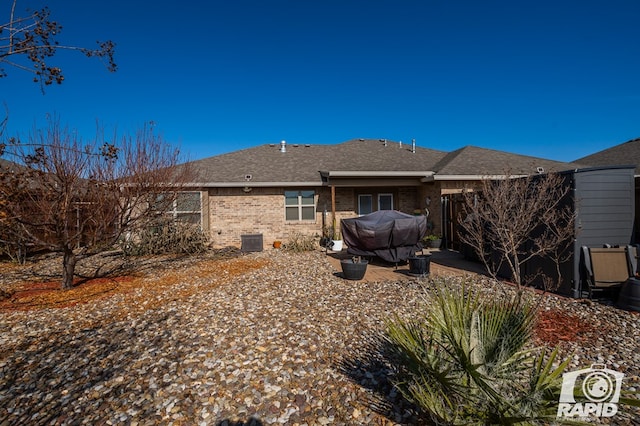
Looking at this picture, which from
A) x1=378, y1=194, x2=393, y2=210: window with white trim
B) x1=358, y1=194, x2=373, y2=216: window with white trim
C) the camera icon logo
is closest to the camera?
the camera icon logo

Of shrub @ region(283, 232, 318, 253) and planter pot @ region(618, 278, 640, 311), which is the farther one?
shrub @ region(283, 232, 318, 253)

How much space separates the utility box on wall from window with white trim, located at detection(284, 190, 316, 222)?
196cm

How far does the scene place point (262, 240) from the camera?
13.1m

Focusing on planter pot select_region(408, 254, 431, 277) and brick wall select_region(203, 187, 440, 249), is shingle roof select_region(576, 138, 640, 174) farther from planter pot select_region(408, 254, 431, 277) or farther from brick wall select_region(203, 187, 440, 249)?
planter pot select_region(408, 254, 431, 277)

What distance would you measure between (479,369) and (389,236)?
6826 mm

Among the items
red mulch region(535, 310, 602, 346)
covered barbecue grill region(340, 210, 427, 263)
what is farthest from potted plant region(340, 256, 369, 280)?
red mulch region(535, 310, 602, 346)

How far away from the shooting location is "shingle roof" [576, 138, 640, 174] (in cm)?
1399

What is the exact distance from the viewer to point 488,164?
14359 mm

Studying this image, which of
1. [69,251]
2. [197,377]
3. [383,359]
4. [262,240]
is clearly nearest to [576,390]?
[383,359]

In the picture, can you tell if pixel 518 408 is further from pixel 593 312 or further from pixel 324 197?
pixel 324 197

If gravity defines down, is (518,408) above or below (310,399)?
above

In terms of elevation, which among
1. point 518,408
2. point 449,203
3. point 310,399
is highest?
Result: point 449,203

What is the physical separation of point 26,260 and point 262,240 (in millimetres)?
8514

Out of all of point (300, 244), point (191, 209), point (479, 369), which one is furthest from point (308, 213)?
point (479, 369)
